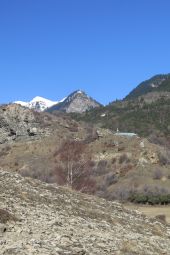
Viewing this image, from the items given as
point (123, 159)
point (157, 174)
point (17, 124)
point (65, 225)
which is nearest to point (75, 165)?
point (123, 159)

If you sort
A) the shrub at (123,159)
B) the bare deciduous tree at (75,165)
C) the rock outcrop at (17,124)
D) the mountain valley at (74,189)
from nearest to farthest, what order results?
1. the mountain valley at (74,189)
2. the bare deciduous tree at (75,165)
3. the shrub at (123,159)
4. the rock outcrop at (17,124)

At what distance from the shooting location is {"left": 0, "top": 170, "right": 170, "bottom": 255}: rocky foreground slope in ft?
66.6

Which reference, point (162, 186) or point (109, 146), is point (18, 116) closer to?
point (109, 146)

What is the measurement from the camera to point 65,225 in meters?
24.9

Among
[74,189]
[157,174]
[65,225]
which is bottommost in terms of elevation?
[65,225]

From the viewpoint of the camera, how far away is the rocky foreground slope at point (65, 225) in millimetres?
20312

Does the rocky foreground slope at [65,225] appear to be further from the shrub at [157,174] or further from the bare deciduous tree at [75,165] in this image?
the shrub at [157,174]

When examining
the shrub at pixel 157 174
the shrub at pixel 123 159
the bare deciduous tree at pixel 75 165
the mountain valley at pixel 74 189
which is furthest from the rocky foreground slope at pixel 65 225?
the shrub at pixel 123 159

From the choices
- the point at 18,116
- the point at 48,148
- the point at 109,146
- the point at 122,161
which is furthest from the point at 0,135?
the point at 122,161

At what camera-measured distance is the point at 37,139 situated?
492 ft

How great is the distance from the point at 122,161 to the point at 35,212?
94.7m

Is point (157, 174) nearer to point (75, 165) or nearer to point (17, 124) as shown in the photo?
point (75, 165)

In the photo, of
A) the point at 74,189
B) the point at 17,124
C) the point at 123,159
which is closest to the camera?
the point at 74,189

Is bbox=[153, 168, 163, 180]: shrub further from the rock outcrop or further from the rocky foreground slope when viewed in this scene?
the rocky foreground slope
